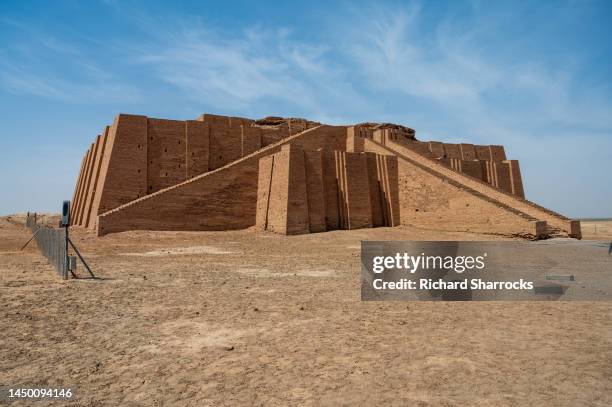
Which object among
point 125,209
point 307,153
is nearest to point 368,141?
point 307,153

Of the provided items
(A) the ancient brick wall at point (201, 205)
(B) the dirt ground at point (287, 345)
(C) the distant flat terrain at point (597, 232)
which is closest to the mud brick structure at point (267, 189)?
(A) the ancient brick wall at point (201, 205)

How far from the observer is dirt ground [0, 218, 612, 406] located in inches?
128

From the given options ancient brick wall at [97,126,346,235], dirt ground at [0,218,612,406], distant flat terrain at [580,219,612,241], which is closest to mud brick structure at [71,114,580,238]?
ancient brick wall at [97,126,346,235]

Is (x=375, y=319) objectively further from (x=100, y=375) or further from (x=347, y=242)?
(x=347, y=242)

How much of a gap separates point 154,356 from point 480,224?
49.1 feet

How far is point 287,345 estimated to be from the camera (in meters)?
4.36

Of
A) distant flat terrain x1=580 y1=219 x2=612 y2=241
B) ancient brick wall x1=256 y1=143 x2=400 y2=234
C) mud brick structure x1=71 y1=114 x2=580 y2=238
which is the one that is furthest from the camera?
distant flat terrain x1=580 y1=219 x2=612 y2=241

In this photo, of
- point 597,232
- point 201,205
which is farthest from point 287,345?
point 597,232

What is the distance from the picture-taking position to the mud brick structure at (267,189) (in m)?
17.5

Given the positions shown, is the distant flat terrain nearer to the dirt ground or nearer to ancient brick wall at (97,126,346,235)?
ancient brick wall at (97,126,346,235)

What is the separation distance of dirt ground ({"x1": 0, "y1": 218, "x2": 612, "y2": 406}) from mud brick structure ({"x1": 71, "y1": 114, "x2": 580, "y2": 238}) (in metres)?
10.1

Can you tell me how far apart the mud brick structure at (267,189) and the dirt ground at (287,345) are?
33.3 ft

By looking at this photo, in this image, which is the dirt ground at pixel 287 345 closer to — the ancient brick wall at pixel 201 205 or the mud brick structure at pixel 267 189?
the ancient brick wall at pixel 201 205

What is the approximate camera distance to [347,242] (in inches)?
629
